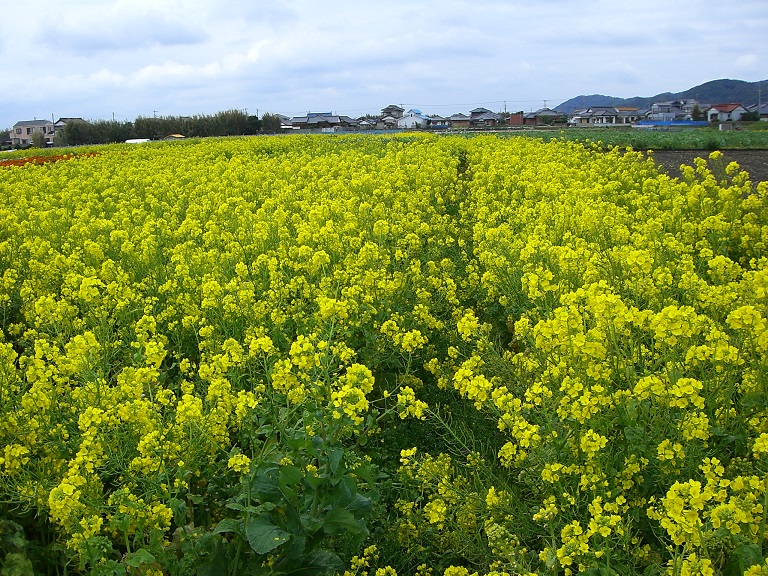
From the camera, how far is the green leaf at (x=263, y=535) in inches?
101

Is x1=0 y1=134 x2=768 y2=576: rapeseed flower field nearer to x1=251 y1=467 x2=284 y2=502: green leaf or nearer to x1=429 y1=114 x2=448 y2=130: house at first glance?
x1=251 y1=467 x2=284 y2=502: green leaf

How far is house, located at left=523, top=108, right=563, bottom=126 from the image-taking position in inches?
3522

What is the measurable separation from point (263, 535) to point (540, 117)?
98073 millimetres

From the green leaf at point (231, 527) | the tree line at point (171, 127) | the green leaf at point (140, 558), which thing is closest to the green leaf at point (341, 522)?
the green leaf at point (231, 527)

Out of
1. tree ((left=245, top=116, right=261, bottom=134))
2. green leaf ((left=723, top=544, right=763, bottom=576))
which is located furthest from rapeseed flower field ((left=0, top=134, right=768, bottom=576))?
tree ((left=245, top=116, right=261, bottom=134))

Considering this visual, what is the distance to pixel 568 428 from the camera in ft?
10.8

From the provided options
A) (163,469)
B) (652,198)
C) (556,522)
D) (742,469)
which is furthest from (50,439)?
(652,198)

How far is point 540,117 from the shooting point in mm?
94750

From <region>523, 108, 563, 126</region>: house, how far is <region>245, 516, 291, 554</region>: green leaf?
87845 millimetres

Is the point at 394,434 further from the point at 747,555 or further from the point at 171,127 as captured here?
the point at 171,127

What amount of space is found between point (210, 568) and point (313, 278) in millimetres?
3368

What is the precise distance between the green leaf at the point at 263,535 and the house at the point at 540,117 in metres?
87.8

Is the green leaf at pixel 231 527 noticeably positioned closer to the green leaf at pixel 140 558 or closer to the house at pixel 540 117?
the green leaf at pixel 140 558

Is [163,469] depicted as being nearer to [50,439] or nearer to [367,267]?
[50,439]
